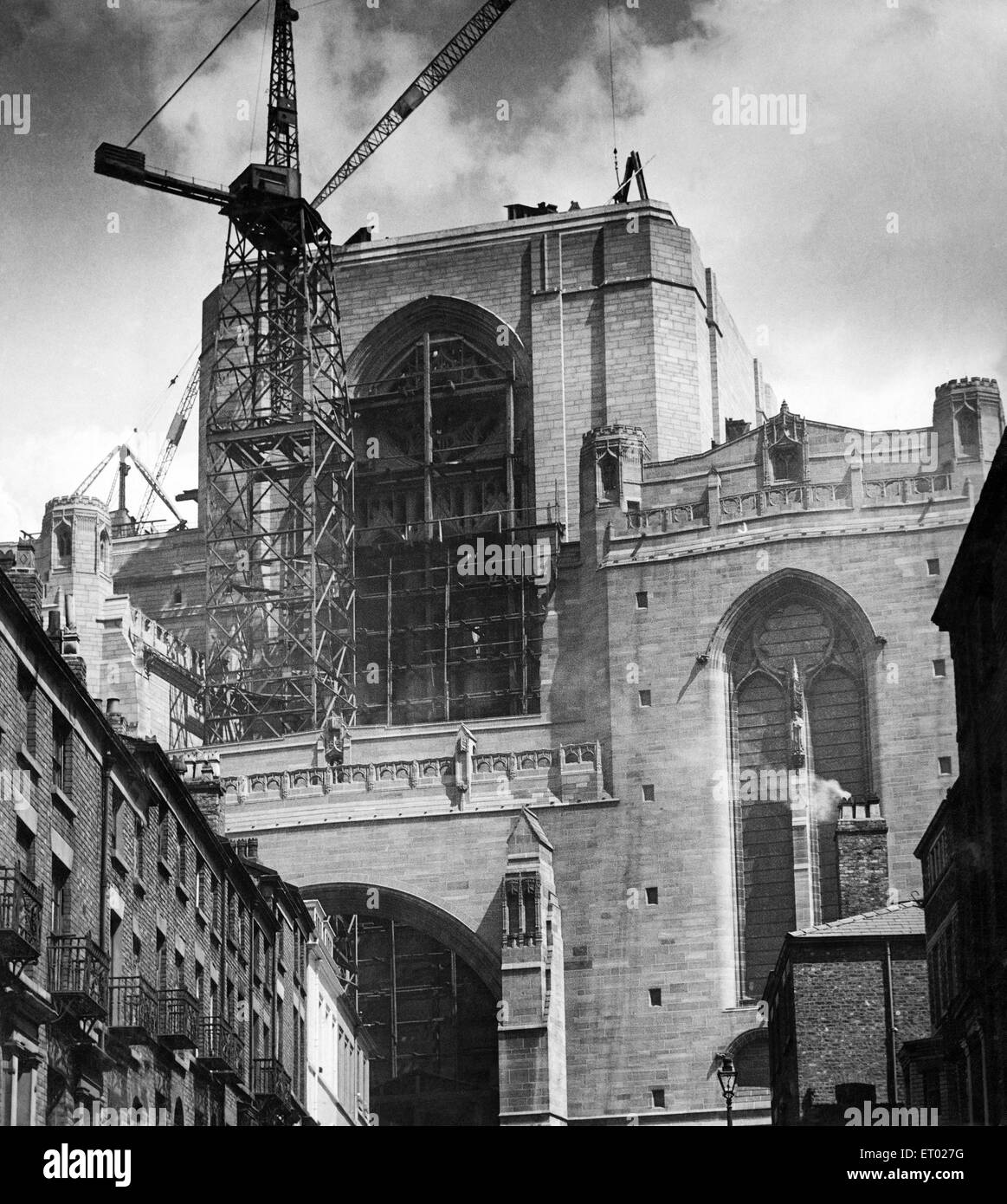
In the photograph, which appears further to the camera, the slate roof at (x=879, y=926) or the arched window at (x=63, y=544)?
the arched window at (x=63, y=544)

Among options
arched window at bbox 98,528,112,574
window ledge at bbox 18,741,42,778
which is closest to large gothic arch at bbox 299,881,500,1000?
arched window at bbox 98,528,112,574

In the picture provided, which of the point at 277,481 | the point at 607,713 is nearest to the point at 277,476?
the point at 277,481

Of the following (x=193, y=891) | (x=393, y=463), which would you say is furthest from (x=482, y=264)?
(x=193, y=891)

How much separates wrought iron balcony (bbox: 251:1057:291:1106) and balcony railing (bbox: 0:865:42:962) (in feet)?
40.6

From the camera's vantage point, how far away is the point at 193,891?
42.7 metres

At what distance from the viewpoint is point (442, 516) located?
7831cm

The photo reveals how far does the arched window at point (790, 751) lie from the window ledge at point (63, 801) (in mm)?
30559

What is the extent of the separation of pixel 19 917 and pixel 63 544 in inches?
1533

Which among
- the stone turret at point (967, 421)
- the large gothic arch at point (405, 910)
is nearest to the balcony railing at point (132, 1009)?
the large gothic arch at point (405, 910)

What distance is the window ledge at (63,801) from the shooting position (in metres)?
34.8

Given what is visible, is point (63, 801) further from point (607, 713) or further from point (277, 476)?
point (277, 476)

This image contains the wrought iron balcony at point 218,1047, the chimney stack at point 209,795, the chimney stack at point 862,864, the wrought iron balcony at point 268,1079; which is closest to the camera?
the wrought iron balcony at point 218,1047

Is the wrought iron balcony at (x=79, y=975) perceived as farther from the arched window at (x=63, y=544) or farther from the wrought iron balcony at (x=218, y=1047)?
the arched window at (x=63, y=544)

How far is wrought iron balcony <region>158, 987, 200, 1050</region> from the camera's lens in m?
38.0
